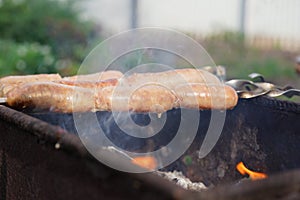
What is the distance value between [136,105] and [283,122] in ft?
2.21

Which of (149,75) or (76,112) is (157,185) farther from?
(149,75)

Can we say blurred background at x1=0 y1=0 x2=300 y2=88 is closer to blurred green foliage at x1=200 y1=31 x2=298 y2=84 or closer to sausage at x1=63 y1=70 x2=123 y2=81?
blurred green foliage at x1=200 y1=31 x2=298 y2=84

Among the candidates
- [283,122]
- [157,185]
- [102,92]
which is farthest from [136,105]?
[157,185]

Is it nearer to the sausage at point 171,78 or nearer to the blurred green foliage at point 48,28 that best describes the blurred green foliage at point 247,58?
the blurred green foliage at point 48,28

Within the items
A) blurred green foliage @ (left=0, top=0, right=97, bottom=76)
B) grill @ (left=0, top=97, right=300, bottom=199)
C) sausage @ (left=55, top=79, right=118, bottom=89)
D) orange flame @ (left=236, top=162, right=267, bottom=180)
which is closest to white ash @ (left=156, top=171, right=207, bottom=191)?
grill @ (left=0, top=97, right=300, bottom=199)

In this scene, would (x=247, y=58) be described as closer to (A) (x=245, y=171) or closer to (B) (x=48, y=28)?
(B) (x=48, y=28)

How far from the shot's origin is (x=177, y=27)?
9.10 metres

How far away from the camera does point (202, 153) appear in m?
2.69

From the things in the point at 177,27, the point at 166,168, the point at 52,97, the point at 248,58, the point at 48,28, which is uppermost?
the point at 52,97

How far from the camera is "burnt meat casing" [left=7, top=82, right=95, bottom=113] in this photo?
2.13 meters

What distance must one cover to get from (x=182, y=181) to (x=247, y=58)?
586 cm


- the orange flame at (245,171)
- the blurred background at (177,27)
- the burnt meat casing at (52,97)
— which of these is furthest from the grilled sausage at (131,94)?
the blurred background at (177,27)

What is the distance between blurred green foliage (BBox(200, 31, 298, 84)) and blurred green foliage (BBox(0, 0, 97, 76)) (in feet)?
6.26

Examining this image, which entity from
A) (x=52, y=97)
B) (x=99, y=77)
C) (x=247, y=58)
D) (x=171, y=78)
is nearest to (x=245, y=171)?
(x=171, y=78)
